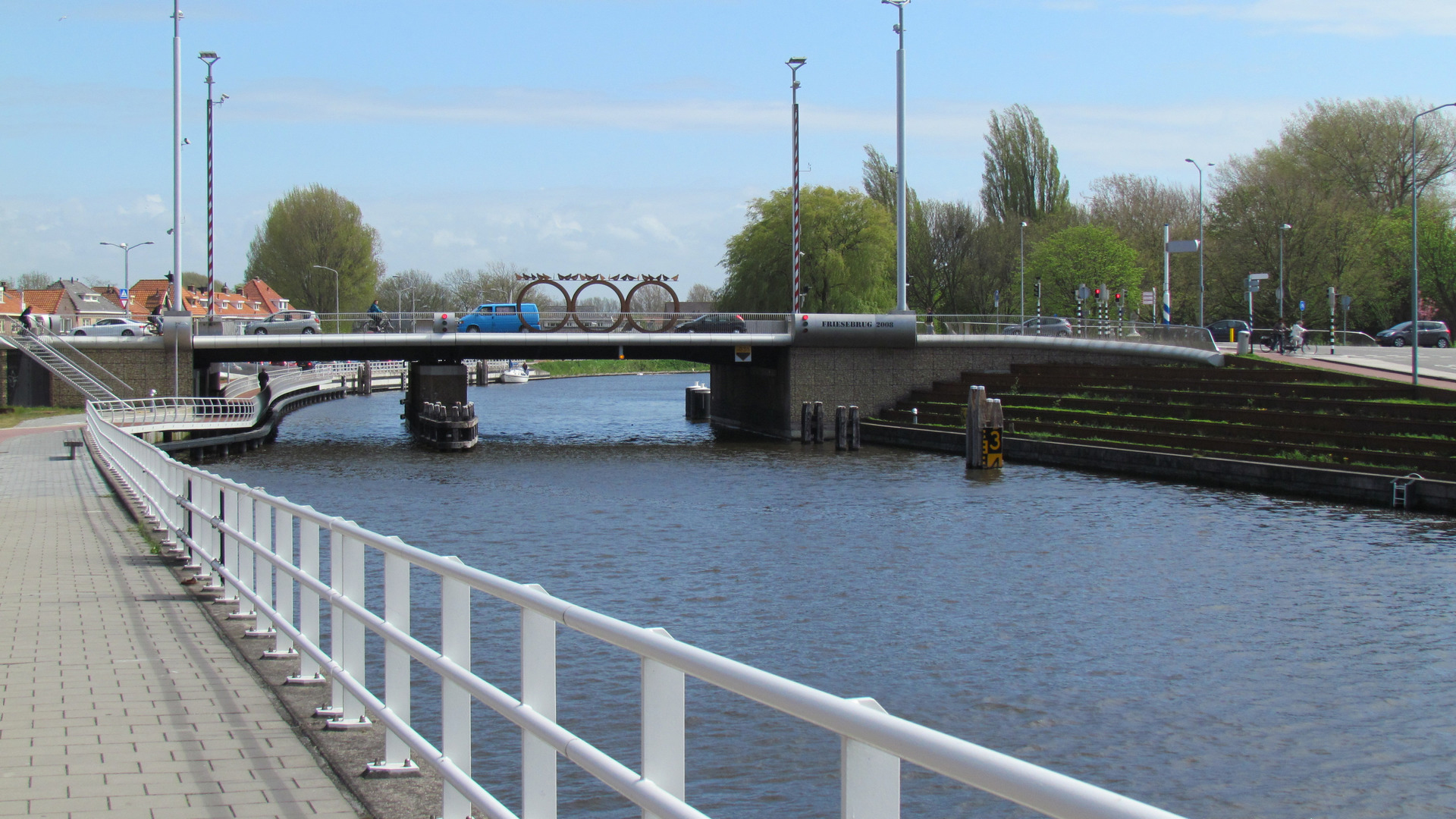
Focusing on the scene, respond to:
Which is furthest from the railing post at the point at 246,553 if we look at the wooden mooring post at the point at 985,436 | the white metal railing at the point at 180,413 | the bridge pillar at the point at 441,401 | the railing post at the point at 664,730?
the bridge pillar at the point at 441,401

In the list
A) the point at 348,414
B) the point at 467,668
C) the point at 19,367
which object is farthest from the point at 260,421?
the point at 467,668

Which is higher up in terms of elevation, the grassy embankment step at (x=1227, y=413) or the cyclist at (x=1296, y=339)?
the cyclist at (x=1296, y=339)

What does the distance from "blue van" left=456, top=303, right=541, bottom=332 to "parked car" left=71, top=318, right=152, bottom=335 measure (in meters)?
14.6

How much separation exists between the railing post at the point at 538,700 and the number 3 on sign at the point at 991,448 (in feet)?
107

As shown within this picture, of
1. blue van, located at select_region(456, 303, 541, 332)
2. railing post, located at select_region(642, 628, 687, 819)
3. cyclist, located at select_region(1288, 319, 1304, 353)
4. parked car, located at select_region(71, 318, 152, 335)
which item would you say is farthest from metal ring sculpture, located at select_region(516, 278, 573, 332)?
railing post, located at select_region(642, 628, 687, 819)

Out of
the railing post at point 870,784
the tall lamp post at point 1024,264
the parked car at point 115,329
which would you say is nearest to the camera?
the railing post at point 870,784

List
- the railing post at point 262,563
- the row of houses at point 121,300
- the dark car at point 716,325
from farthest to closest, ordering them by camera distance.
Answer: the row of houses at point 121,300
the dark car at point 716,325
the railing post at point 262,563

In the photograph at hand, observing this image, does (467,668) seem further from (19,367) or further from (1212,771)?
(19,367)

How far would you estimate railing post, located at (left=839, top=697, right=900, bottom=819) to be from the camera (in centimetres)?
262

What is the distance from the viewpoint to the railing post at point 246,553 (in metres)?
9.73

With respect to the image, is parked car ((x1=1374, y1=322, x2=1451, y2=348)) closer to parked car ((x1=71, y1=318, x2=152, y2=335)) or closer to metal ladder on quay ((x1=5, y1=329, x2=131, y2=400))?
metal ladder on quay ((x1=5, y1=329, x2=131, y2=400))

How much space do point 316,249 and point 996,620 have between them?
9670 centimetres

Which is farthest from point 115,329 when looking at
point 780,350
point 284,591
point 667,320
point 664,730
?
point 664,730

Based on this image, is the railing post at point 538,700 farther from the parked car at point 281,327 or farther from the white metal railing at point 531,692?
the parked car at point 281,327
